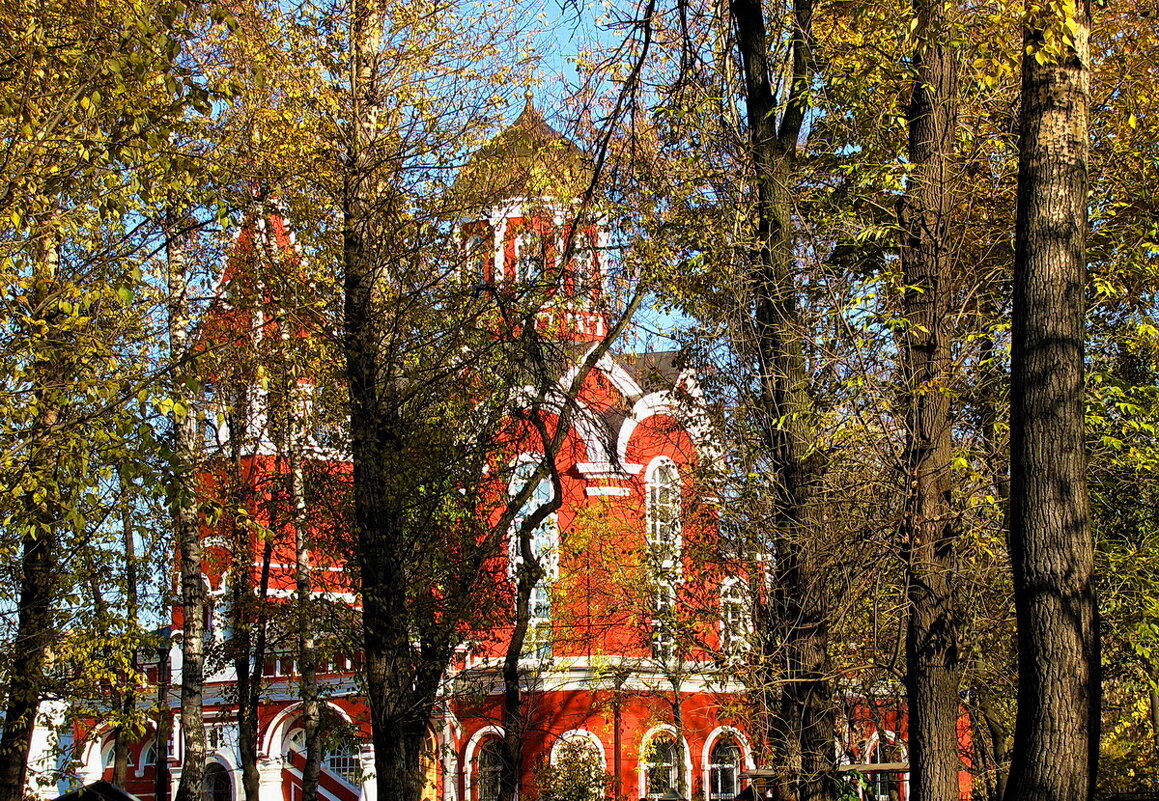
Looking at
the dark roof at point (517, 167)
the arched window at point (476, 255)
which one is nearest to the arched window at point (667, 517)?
the arched window at point (476, 255)

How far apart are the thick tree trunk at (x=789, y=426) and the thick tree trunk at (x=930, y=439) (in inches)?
41.3

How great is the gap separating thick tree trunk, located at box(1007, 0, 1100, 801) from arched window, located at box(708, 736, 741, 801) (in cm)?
2268

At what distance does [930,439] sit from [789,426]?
156cm

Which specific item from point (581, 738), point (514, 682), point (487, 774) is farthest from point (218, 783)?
point (514, 682)

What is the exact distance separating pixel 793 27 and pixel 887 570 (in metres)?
4.87

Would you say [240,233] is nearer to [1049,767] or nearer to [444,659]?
[444,659]

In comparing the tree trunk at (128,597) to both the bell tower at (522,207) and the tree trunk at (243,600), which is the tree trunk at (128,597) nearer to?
the tree trunk at (243,600)

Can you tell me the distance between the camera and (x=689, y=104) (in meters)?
10.8

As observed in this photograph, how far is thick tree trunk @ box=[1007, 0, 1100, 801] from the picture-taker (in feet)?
19.7

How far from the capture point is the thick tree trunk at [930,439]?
8914 millimetres

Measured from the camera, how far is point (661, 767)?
27.6 meters

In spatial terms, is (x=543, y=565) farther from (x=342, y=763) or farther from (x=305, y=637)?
(x=342, y=763)

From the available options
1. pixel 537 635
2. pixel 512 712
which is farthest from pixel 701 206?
pixel 537 635

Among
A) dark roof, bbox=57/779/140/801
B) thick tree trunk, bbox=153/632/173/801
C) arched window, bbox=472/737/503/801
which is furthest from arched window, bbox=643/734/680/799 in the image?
dark roof, bbox=57/779/140/801
